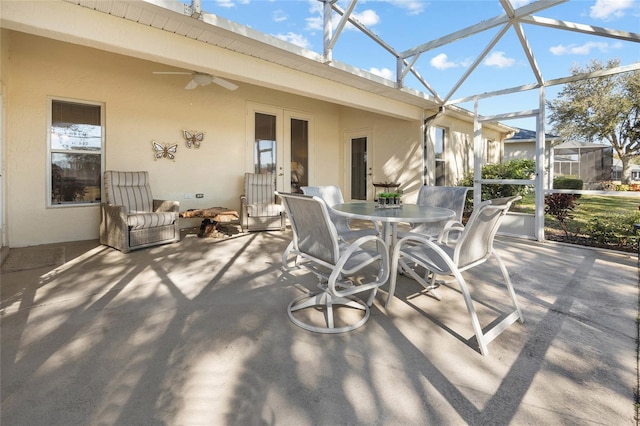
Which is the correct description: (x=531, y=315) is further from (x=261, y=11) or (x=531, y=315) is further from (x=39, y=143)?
(x=39, y=143)

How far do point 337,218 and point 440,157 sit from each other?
4525 mm

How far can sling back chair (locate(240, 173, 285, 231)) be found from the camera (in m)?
5.58

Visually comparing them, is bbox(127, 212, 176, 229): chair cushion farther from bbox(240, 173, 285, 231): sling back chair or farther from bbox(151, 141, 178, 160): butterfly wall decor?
bbox(151, 141, 178, 160): butterfly wall decor

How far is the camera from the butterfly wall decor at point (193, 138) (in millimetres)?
5762

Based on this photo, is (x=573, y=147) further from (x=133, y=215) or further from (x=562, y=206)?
(x=133, y=215)

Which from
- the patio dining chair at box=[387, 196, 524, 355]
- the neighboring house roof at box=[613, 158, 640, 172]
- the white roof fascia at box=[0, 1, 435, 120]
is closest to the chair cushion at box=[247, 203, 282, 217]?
the white roof fascia at box=[0, 1, 435, 120]

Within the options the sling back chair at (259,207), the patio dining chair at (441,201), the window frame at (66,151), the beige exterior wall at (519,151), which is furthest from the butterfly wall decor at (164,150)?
the beige exterior wall at (519,151)

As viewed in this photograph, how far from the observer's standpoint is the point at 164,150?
217 inches

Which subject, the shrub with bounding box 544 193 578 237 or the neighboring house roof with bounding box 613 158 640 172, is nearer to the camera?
the neighboring house roof with bounding box 613 158 640 172

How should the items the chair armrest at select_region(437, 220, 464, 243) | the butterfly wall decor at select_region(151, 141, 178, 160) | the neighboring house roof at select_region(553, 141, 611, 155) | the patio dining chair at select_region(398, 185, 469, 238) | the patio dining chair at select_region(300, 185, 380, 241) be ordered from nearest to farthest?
the chair armrest at select_region(437, 220, 464, 243) → the patio dining chair at select_region(300, 185, 380, 241) → the patio dining chair at select_region(398, 185, 469, 238) → the neighboring house roof at select_region(553, 141, 611, 155) → the butterfly wall decor at select_region(151, 141, 178, 160)

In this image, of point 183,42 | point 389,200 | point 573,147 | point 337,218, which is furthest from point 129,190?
point 573,147

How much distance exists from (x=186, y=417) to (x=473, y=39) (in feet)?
17.8

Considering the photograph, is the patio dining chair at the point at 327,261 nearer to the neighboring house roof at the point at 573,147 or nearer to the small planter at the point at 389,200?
the small planter at the point at 389,200

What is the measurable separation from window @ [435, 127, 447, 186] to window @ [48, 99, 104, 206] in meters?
6.45
